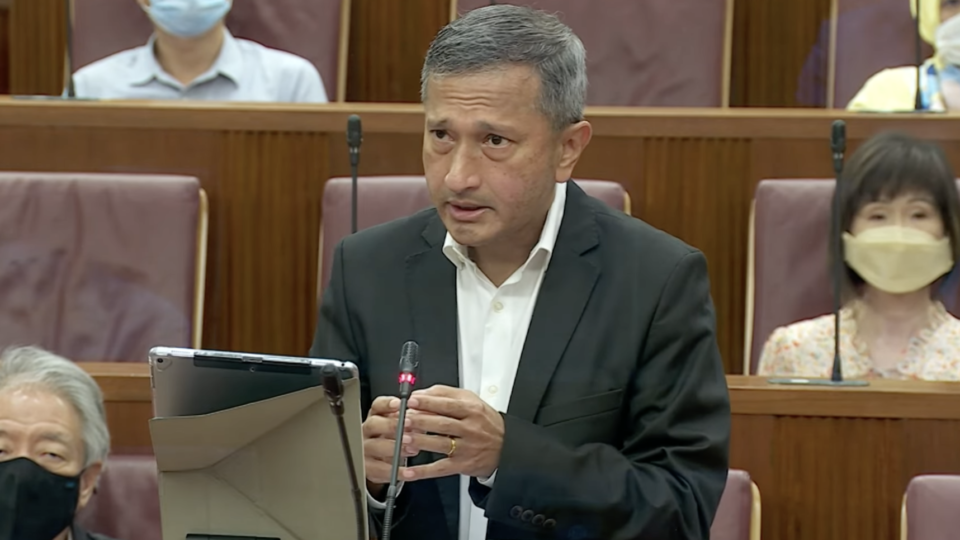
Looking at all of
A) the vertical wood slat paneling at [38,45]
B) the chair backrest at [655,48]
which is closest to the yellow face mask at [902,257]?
the chair backrest at [655,48]

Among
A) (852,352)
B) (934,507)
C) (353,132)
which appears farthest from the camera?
(852,352)

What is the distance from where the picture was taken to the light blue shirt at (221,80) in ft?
4.93

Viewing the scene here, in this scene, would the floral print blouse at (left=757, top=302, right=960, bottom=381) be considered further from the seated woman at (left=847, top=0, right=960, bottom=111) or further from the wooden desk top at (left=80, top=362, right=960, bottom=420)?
the seated woman at (left=847, top=0, right=960, bottom=111)

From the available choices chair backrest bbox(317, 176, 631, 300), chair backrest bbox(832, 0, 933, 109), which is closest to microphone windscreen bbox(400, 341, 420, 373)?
chair backrest bbox(317, 176, 631, 300)

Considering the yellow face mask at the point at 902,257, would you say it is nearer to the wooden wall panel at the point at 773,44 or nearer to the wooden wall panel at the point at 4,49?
the wooden wall panel at the point at 773,44

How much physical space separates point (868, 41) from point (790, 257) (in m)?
0.45

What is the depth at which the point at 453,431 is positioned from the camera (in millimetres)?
642

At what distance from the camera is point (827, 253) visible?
1.22m

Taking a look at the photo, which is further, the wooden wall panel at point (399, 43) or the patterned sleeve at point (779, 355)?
the wooden wall panel at point (399, 43)

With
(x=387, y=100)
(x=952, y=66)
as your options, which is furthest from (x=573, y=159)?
(x=387, y=100)

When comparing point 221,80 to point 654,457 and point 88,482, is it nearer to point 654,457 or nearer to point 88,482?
point 88,482

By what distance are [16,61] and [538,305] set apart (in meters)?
1.17

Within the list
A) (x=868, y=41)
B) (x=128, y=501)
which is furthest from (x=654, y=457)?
(x=868, y=41)

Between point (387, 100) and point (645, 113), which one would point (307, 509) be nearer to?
point (645, 113)
